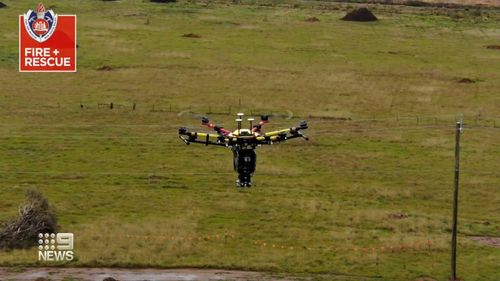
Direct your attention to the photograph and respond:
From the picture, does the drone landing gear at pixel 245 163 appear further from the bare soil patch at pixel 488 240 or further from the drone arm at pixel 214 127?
the bare soil patch at pixel 488 240

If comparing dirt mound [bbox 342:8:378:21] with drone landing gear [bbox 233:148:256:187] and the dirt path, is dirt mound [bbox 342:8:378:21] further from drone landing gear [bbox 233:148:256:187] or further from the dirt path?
drone landing gear [bbox 233:148:256:187]

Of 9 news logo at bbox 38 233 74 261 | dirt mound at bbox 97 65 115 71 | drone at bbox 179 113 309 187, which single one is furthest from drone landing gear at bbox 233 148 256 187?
dirt mound at bbox 97 65 115 71

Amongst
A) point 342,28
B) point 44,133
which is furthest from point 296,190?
point 342,28

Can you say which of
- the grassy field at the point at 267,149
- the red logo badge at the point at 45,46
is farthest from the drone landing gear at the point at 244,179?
the red logo badge at the point at 45,46

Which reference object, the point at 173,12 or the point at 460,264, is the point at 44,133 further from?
the point at 173,12

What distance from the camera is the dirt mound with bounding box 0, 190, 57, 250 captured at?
6384 centimetres

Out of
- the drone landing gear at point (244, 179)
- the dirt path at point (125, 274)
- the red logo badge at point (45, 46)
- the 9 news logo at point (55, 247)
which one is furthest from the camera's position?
the red logo badge at point (45, 46)

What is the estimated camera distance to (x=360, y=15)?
163250 millimetres

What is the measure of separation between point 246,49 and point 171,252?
75.0 metres

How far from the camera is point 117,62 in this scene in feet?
408

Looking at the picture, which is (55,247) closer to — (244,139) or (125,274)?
(125,274)

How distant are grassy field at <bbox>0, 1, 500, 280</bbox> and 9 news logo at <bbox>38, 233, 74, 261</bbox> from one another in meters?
0.74

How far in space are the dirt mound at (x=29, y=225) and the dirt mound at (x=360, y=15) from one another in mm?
105896

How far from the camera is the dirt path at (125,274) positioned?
58688 mm
